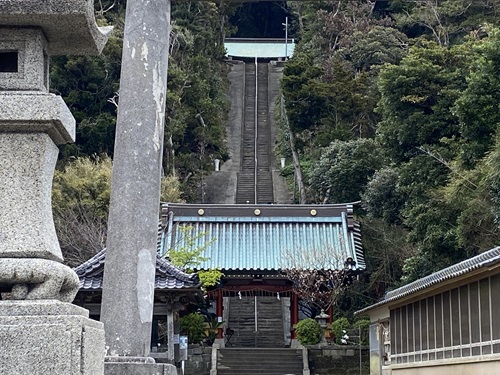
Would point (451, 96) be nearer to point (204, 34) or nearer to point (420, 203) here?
point (420, 203)

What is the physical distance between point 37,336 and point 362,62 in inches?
1512

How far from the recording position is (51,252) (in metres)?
4.82

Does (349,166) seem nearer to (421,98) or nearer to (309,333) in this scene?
(421,98)

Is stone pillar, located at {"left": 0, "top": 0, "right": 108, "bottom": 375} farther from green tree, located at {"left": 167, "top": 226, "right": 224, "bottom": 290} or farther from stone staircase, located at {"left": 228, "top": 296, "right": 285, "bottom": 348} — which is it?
stone staircase, located at {"left": 228, "top": 296, "right": 285, "bottom": 348}

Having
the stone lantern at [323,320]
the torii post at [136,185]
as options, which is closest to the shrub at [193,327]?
the stone lantern at [323,320]

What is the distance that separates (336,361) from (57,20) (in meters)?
20.1

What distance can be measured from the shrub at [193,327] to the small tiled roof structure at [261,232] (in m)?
3.12

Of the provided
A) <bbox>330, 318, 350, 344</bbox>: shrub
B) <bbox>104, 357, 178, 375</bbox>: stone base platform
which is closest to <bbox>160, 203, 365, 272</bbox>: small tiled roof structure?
<bbox>330, 318, 350, 344</bbox>: shrub

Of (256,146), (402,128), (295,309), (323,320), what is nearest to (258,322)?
(295,309)

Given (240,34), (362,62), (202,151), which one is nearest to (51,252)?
(202,151)

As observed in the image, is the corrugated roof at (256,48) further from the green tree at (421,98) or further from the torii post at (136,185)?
the torii post at (136,185)

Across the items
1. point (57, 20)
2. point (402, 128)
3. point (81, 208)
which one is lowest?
point (57, 20)

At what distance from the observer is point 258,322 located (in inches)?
1163

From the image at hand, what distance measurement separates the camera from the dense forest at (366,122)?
20453 mm
